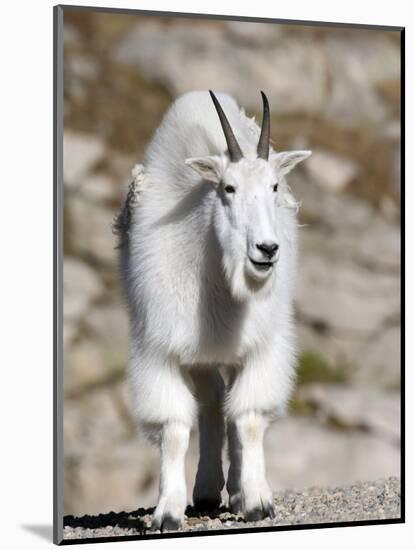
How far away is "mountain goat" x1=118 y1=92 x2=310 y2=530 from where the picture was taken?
7.69 metres

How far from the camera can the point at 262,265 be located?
24.2 ft

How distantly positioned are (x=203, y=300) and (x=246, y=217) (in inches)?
26.3

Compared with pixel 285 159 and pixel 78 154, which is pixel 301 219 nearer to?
pixel 78 154

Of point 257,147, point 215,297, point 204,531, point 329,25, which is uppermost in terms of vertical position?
point 329,25

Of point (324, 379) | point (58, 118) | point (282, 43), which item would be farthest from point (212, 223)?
point (324, 379)

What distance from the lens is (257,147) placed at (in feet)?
25.6

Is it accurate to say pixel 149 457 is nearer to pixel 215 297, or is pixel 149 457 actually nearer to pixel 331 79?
pixel 331 79

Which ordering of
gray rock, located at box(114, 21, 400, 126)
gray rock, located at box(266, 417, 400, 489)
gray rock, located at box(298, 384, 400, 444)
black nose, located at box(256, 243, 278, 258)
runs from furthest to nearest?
gray rock, located at box(298, 384, 400, 444), gray rock, located at box(266, 417, 400, 489), gray rock, located at box(114, 21, 400, 126), black nose, located at box(256, 243, 278, 258)

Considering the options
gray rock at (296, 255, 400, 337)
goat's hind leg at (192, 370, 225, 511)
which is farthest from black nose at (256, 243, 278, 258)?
gray rock at (296, 255, 400, 337)

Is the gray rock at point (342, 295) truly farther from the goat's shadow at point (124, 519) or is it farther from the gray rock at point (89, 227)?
the goat's shadow at point (124, 519)

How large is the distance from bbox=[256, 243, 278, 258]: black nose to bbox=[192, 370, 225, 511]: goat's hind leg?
1.39 meters

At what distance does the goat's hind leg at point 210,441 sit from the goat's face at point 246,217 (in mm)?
1077

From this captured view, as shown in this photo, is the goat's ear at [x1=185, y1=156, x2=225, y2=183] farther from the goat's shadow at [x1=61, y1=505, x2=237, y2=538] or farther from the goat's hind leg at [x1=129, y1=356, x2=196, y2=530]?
the goat's shadow at [x1=61, y1=505, x2=237, y2=538]

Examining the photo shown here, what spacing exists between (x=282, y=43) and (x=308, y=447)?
373 cm
